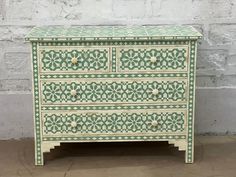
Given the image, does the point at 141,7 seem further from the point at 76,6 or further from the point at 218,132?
the point at 218,132

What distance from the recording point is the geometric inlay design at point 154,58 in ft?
10.1

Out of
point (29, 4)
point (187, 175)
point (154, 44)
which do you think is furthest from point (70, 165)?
point (29, 4)

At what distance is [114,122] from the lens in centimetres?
317

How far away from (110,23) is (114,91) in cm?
70

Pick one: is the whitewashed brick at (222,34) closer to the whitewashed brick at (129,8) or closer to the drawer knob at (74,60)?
the whitewashed brick at (129,8)

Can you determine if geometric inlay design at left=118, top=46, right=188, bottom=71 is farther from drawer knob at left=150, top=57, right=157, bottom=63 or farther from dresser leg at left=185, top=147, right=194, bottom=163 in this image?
dresser leg at left=185, top=147, right=194, bottom=163

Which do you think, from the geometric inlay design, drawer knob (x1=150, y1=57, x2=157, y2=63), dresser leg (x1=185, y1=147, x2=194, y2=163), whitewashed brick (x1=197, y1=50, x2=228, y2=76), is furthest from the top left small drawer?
whitewashed brick (x1=197, y1=50, x2=228, y2=76)

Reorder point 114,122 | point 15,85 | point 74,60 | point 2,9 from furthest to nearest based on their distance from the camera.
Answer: point 15,85, point 2,9, point 114,122, point 74,60

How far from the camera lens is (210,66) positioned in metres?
3.71

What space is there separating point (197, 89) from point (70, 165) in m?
1.13

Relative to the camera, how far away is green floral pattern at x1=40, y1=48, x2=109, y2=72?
3.06 meters

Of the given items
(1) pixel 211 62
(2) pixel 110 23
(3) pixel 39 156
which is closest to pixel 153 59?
(2) pixel 110 23

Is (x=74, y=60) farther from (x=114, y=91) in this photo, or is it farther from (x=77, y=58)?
(x=114, y=91)

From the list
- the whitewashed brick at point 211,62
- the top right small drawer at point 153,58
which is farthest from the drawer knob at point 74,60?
the whitewashed brick at point 211,62
